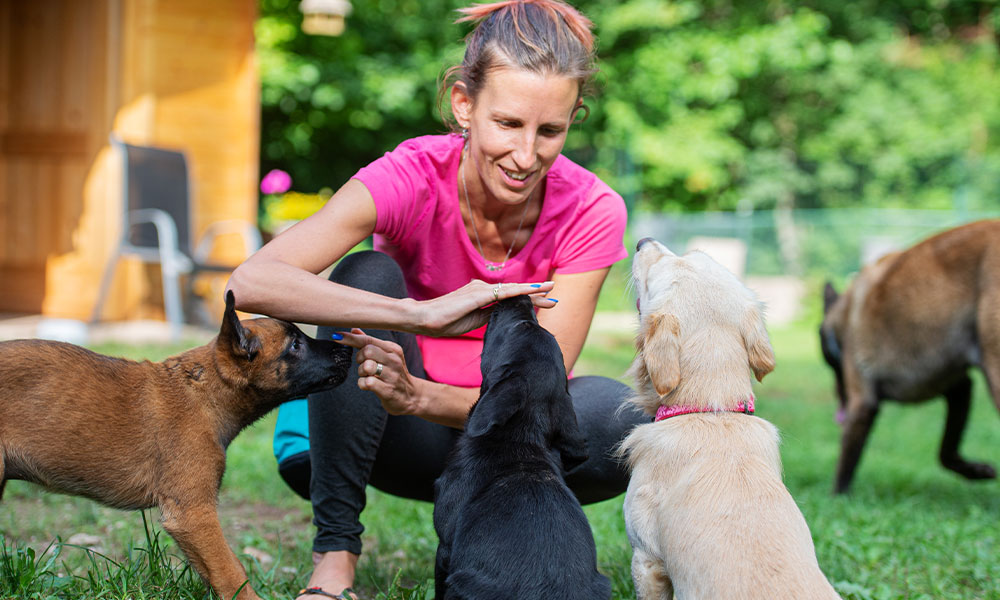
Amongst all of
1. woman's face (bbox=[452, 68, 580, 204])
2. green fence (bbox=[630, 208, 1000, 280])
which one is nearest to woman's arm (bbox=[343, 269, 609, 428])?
woman's face (bbox=[452, 68, 580, 204])

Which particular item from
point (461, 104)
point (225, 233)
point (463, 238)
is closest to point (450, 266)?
point (463, 238)

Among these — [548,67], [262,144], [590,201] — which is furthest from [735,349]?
[262,144]

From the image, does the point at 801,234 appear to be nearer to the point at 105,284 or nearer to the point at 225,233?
the point at 225,233

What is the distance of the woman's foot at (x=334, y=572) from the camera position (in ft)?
9.08

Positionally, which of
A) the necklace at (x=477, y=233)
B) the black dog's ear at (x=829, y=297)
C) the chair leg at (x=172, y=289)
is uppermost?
the necklace at (x=477, y=233)

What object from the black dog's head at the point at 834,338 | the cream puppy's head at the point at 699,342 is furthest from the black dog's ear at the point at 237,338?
the black dog's head at the point at 834,338

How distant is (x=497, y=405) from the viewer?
243 cm

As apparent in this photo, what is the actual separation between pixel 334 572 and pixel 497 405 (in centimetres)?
84

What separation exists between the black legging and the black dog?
0.32 meters

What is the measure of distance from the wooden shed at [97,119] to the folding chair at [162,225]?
37 cm

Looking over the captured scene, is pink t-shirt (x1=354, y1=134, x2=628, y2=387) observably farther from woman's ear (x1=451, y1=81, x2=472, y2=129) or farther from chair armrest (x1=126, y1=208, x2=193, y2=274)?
chair armrest (x1=126, y1=208, x2=193, y2=274)

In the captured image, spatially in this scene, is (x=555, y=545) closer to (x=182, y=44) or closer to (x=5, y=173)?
(x=182, y=44)

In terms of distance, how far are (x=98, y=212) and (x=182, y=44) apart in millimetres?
1922

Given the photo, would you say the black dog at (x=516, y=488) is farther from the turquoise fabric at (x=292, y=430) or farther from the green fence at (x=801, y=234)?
the green fence at (x=801, y=234)
